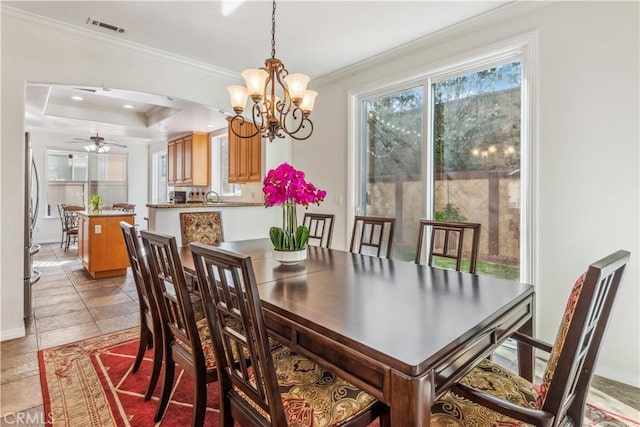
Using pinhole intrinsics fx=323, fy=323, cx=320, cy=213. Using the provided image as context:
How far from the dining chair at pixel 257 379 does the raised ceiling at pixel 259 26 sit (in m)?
2.31

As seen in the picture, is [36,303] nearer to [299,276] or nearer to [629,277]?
[299,276]

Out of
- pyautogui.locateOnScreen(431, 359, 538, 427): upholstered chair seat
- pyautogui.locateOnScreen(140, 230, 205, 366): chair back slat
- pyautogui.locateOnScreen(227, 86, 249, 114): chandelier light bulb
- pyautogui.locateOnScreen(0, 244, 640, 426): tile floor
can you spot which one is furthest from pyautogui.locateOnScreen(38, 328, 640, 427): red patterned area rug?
pyautogui.locateOnScreen(227, 86, 249, 114): chandelier light bulb

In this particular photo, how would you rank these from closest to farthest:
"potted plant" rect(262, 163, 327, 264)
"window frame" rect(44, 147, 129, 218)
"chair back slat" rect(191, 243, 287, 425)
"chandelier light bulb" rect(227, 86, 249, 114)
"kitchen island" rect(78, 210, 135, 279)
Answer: "chair back slat" rect(191, 243, 287, 425), "potted plant" rect(262, 163, 327, 264), "chandelier light bulb" rect(227, 86, 249, 114), "kitchen island" rect(78, 210, 135, 279), "window frame" rect(44, 147, 129, 218)

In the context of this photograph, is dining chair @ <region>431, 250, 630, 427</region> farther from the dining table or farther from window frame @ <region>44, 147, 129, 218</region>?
window frame @ <region>44, 147, 129, 218</region>

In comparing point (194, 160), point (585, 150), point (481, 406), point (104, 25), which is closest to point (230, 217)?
point (104, 25)

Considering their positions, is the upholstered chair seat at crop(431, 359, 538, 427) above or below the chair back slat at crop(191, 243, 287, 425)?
below

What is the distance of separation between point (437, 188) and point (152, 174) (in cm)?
771

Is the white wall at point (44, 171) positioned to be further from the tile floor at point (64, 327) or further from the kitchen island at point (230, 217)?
the kitchen island at point (230, 217)

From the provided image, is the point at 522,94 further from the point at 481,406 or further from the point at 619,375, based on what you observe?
the point at 481,406

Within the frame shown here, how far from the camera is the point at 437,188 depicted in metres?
3.15

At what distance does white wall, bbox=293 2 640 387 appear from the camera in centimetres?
211

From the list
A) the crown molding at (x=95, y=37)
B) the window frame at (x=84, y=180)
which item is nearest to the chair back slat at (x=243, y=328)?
the crown molding at (x=95, y=37)

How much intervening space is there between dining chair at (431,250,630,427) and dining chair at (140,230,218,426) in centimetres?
98

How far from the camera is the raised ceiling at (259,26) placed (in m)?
2.55
